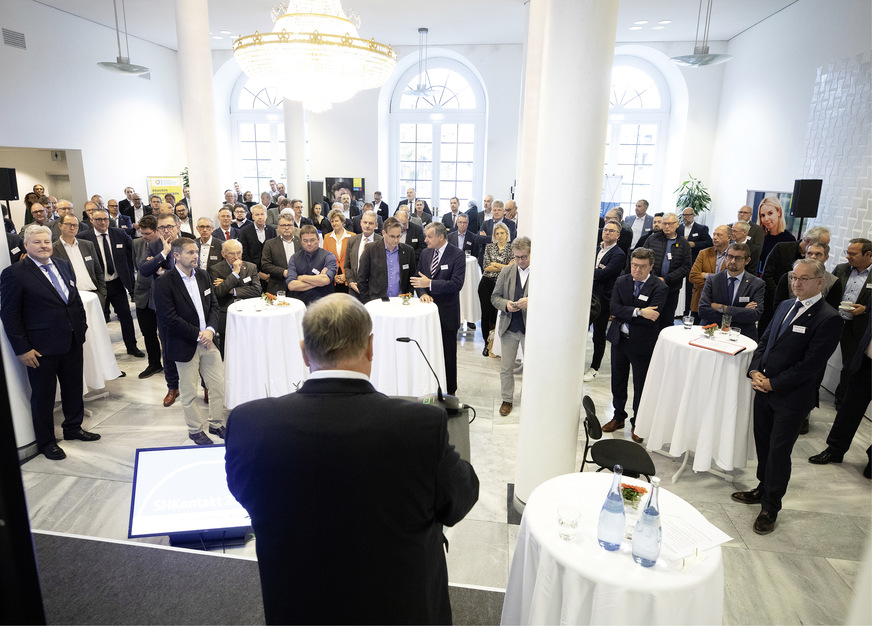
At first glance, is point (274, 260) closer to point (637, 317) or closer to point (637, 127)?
point (637, 317)

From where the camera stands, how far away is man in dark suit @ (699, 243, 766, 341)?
432 centimetres

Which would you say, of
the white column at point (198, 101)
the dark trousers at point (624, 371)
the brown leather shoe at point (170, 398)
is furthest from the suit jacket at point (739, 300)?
the white column at point (198, 101)

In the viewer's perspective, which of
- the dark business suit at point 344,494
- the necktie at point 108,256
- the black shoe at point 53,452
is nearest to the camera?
the dark business suit at point 344,494

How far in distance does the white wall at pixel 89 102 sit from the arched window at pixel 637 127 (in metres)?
11.3

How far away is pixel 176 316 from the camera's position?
388cm

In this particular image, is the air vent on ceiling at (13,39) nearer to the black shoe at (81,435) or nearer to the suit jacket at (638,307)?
the black shoe at (81,435)

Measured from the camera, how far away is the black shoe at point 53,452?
3980 mm

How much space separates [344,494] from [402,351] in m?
3.15

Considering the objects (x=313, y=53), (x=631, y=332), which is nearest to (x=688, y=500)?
(x=631, y=332)

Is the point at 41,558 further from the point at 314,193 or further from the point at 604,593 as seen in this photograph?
the point at 314,193

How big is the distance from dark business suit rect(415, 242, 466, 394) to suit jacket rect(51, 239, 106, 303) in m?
3.47

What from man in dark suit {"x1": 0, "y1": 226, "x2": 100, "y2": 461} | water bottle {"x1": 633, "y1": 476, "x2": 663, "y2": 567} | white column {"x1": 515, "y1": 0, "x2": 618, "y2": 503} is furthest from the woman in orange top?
water bottle {"x1": 633, "y1": 476, "x2": 663, "y2": 567}

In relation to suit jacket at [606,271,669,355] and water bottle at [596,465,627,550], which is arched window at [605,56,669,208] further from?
water bottle at [596,465,627,550]

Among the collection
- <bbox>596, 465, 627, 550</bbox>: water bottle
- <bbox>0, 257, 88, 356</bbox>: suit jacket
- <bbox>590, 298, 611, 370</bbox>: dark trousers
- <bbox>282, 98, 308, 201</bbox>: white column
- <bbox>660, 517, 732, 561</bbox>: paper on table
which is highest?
<bbox>282, 98, 308, 201</bbox>: white column
